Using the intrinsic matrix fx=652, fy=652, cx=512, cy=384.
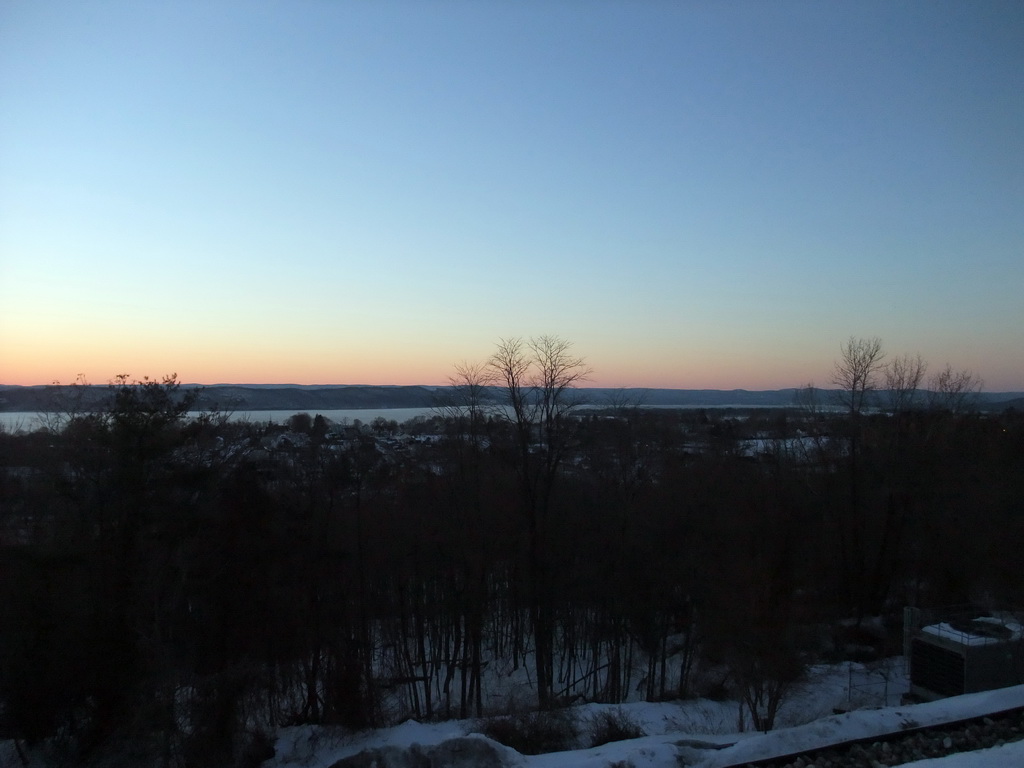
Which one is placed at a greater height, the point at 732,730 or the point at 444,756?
the point at 444,756

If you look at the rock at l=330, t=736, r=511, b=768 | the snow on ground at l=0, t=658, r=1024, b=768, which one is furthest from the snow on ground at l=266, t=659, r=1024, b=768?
the rock at l=330, t=736, r=511, b=768

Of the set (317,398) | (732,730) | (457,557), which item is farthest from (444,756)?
(317,398)

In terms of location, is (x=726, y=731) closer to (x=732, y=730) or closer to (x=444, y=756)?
(x=732, y=730)

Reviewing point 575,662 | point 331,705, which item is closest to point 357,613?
point 331,705

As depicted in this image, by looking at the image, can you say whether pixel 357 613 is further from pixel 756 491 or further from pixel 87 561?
pixel 756 491

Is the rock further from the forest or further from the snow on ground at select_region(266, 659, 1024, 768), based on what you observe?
the forest

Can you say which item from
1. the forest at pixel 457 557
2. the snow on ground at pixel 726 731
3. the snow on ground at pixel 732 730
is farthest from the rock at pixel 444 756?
the forest at pixel 457 557

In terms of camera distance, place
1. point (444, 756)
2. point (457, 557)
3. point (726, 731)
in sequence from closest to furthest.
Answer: point (444, 756) → point (726, 731) → point (457, 557)
